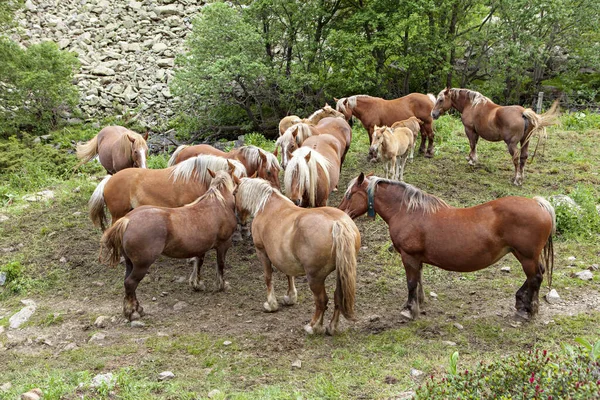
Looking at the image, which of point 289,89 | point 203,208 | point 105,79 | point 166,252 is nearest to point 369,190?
point 203,208

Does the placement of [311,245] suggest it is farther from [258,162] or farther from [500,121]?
[500,121]

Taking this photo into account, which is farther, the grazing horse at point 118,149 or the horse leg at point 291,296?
the grazing horse at point 118,149

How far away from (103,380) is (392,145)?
6502mm

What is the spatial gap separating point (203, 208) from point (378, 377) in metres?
3.19

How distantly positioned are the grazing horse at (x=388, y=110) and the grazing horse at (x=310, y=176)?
3267 mm

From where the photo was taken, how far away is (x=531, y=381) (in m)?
3.42

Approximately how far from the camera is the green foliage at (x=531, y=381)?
10.9 feet

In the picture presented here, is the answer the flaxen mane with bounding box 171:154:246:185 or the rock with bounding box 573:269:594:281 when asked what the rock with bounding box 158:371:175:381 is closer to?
the flaxen mane with bounding box 171:154:246:185

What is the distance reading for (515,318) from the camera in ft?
18.6

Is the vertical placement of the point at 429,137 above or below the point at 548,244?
above

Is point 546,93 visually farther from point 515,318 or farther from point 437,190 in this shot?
point 515,318

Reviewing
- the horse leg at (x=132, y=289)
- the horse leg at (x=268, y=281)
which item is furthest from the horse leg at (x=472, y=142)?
the horse leg at (x=132, y=289)

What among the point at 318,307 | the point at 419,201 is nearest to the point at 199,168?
the point at 318,307

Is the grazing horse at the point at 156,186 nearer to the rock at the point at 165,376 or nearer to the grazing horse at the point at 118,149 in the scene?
the grazing horse at the point at 118,149
